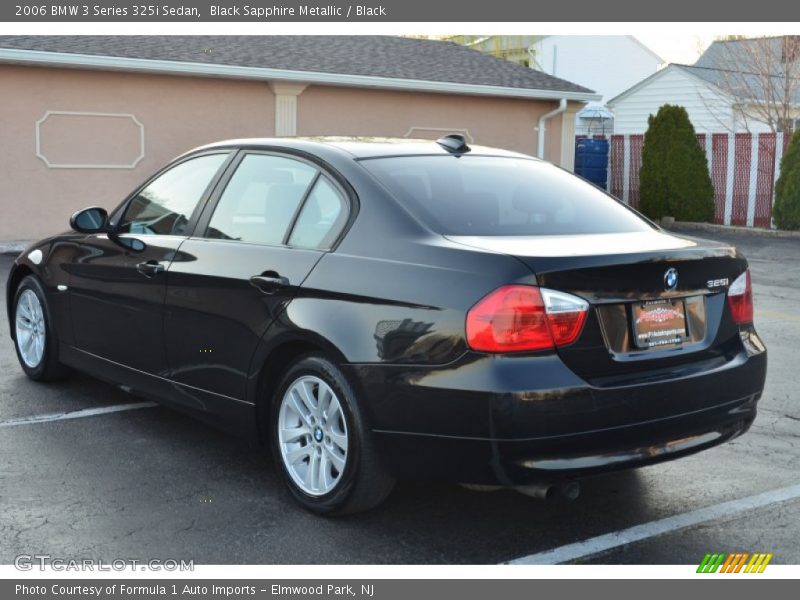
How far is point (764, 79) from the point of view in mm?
28516

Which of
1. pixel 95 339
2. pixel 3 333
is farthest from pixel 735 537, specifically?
pixel 3 333

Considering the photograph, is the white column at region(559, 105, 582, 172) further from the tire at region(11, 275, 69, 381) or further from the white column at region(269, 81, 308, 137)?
the tire at region(11, 275, 69, 381)

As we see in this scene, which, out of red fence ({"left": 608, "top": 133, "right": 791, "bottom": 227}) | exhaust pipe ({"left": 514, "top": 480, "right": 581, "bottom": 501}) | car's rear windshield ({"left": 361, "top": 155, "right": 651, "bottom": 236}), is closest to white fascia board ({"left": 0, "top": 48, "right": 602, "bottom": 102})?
red fence ({"left": 608, "top": 133, "right": 791, "bottom": 227})

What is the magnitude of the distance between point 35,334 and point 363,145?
292 centimetres

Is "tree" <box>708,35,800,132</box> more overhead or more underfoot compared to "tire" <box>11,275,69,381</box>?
more overhead

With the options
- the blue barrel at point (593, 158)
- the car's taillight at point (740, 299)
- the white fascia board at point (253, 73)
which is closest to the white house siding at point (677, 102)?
the blue barrel at point (593, 158)

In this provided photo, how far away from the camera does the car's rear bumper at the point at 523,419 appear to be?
3809mm

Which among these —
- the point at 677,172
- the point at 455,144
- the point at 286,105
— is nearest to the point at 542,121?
the point at 677,172

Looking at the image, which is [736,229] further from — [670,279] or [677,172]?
[670,279]

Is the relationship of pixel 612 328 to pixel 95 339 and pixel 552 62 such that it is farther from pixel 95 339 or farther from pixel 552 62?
pixel 552 62

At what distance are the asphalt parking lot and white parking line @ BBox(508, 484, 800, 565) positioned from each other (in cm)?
3

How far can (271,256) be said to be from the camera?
469cm

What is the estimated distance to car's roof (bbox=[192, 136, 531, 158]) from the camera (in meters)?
4.92

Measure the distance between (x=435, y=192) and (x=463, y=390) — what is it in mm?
1113
